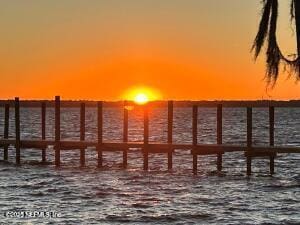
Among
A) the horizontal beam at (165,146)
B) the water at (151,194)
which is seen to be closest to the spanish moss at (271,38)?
the water at (151,194)

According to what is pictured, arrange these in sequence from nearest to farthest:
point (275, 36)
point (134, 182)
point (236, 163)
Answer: point (275, 36) < point (134, 182) < point (236, 163)

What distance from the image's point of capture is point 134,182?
27797 millimetres

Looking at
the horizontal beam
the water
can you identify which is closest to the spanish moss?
the water

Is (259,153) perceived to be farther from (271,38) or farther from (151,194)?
(271,38)

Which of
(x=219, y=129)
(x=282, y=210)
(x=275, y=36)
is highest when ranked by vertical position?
(x=275, y=36)

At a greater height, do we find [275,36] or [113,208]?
[275,36]

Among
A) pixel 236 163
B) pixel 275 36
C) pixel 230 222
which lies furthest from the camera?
pixel 236 163

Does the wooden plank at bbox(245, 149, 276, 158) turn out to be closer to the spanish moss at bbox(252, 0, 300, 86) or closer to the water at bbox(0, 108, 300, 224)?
the water at bbox(0, 108, 300, 224)

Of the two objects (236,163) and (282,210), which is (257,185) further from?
(236,163)

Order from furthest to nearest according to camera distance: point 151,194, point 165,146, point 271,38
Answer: point 165,146 → point 151,194 → point 271,38

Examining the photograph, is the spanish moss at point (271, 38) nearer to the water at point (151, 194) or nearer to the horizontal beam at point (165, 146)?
the water at point (151, 194)

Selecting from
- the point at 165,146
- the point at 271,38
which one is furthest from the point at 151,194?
the point at 271,38

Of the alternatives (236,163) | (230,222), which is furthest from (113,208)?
(236,163)

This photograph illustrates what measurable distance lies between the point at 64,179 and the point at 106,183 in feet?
7.60
